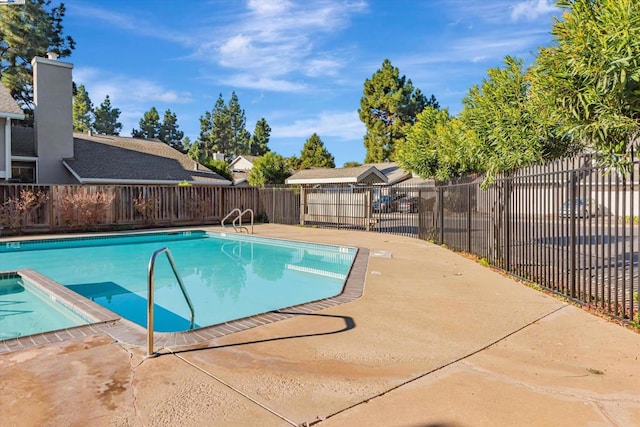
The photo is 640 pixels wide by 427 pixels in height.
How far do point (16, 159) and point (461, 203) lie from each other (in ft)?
64.2

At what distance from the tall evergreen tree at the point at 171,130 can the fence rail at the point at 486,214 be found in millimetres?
45020

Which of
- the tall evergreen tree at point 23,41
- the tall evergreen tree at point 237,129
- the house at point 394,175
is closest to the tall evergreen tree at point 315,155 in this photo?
the house at point 394,175

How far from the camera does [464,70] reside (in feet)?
58.4

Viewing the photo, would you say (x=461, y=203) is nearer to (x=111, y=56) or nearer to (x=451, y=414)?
(x=451, y=414)

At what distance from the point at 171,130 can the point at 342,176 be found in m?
40.8

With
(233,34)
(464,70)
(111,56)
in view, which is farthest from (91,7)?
(464,70)

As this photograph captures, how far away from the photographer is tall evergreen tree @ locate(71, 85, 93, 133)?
49500 millimetres

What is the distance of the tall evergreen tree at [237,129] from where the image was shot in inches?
2451

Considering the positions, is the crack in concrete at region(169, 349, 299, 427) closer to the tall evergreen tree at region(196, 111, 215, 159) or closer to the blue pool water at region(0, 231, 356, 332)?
the blue pool water at region(0, 231, 356, 332)

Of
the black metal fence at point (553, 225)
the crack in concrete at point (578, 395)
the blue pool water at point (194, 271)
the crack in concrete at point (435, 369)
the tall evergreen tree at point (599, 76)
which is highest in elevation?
the tall evergreen tree at point (599, 76)

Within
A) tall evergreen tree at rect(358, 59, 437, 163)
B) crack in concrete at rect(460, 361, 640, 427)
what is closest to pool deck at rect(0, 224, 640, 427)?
crack in concrete at rect(460, 361, 640, 427)

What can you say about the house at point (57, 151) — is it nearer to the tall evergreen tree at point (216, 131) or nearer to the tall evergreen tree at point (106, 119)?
the tall evergreen tree at point (106, 119)

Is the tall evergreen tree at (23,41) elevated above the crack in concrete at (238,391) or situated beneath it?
elevated above

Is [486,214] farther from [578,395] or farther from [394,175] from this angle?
[394,175]
